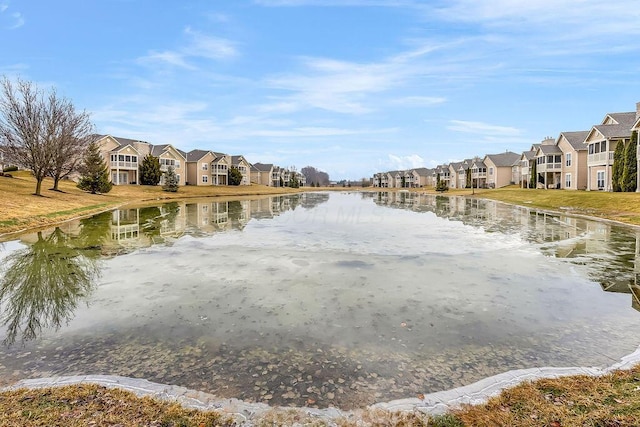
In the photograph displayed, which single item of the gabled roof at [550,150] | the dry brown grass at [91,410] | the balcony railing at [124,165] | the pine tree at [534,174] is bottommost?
the dry brown grass at [91,410]

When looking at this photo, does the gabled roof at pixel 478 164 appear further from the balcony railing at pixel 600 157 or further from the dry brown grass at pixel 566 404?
the dry brown grass at pixel 566 404

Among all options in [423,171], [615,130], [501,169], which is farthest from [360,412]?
[423,171]

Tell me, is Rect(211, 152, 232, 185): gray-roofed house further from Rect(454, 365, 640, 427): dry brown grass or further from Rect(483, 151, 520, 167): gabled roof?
Rect(454, 365, 640, 427): dry brown grass

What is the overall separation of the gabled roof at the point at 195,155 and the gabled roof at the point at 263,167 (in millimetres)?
32858

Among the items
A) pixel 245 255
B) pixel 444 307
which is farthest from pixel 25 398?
pixel 245 255

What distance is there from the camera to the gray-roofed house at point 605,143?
3856 cm

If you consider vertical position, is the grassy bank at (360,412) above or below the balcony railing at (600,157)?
below

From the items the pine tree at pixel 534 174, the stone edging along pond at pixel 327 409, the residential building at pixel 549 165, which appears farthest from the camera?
the pine tree at pixel 534 174

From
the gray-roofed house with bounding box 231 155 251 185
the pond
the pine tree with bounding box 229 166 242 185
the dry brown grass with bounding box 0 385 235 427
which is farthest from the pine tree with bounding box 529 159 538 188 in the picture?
the dry brown grass with bounding box 0 385 235 427

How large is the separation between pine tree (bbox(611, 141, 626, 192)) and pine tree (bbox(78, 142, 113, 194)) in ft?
192

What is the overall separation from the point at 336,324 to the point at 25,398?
465cm

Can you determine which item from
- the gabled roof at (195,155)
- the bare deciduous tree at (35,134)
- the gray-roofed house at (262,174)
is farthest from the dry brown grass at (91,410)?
the gray-roofed house at (262,174)

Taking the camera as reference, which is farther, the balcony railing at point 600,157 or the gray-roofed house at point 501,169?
the gray-roofed house at point 501,169

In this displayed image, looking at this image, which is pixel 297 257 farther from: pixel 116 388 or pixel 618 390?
pixel 618 390
